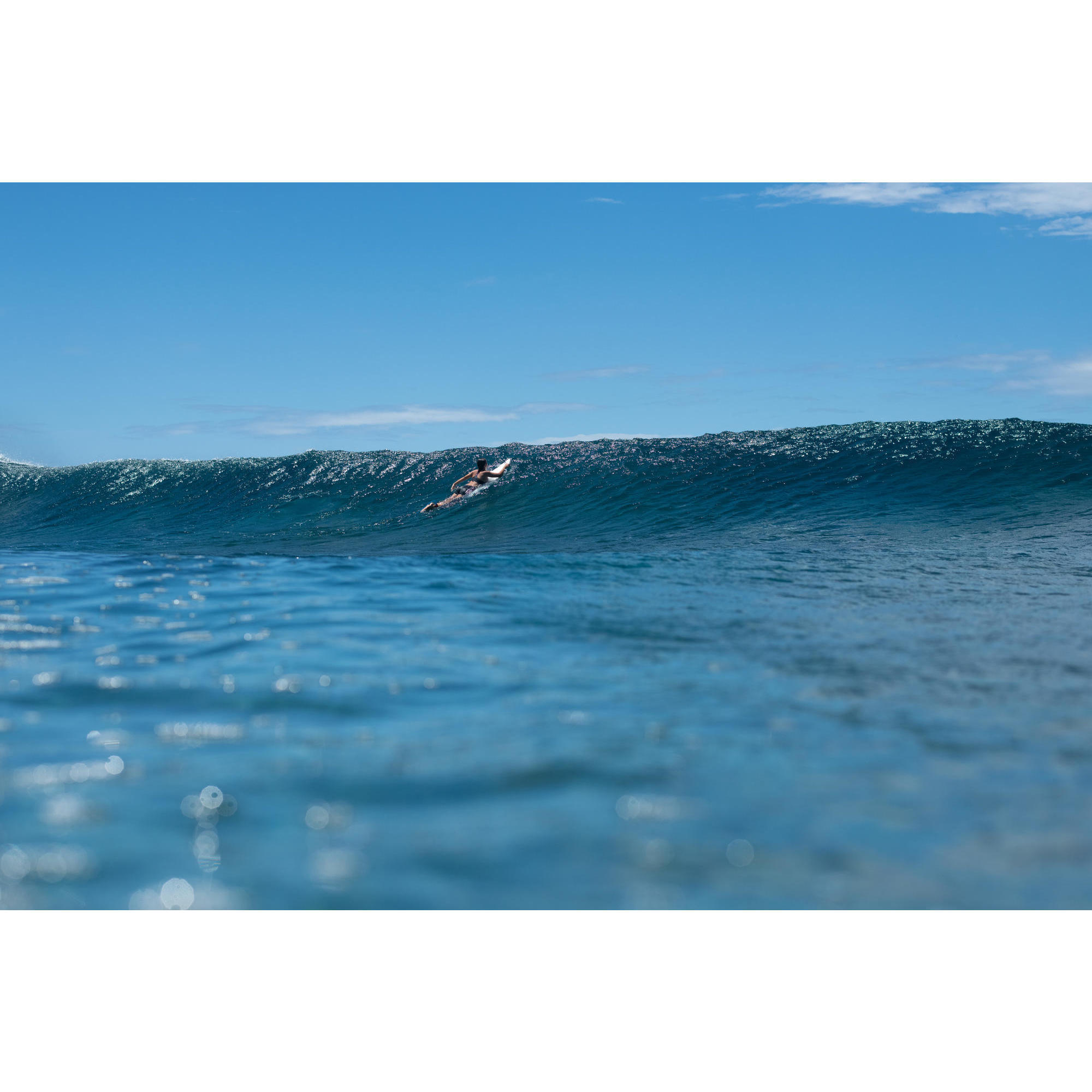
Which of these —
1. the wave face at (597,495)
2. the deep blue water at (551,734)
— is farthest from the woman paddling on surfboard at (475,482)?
the deep blue water at (551,734)

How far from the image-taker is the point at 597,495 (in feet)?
58.0

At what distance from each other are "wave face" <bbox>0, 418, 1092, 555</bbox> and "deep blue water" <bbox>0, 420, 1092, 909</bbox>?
4671mm

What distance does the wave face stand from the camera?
Result: 1366 centimetres

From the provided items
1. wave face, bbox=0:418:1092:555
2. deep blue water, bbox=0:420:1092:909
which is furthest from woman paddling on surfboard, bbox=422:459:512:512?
deep blue water, bbox=0:420:1092:909

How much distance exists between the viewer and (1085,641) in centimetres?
488

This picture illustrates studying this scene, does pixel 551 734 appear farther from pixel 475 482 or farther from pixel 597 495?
pixel 475 482

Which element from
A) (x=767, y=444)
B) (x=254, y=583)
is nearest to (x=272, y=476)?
(x=767, y=444)

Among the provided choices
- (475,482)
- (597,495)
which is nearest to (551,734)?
(597,495)

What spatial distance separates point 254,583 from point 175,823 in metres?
5.46

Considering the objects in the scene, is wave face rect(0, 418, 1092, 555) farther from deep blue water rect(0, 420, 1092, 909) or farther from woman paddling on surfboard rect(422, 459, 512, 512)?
deep blue water rect(0, 420, 1092, 909)

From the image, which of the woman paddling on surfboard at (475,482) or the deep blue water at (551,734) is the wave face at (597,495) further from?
the deep blue water at (551,734)

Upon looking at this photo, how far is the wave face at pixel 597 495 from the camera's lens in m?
13.7

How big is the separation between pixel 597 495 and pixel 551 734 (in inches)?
571
